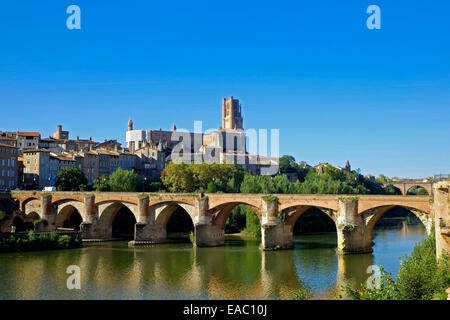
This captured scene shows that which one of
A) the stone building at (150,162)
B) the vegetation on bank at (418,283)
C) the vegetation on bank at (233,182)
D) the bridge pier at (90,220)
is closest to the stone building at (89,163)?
the stone building at (150,162)

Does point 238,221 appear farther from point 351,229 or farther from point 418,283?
point 418,283

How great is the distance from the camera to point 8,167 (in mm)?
68125

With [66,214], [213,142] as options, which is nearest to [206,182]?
[66,214]

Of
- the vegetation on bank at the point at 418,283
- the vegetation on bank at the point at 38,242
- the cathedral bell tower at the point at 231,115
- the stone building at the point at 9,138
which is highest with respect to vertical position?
the cathedral bell tower at the point at 231,115

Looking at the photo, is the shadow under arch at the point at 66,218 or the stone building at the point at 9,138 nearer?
the shadow under arch at the point at 66,218

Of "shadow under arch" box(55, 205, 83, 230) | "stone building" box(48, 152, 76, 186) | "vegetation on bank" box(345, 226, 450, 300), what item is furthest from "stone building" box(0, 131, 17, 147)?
"vegetation on bank" box(345, 226, 450, 300)

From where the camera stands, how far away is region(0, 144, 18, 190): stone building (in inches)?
2633

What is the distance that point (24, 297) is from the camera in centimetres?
2506

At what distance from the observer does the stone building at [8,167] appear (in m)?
66.9

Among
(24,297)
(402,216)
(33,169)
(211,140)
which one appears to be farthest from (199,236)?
(211,140)

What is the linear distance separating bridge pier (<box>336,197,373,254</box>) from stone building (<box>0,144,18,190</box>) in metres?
46.8

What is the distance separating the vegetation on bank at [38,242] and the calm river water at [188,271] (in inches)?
46.5

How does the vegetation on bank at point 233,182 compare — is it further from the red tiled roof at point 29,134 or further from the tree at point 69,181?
the red tiled roof at point 29,134

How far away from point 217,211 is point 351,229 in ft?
40.4
